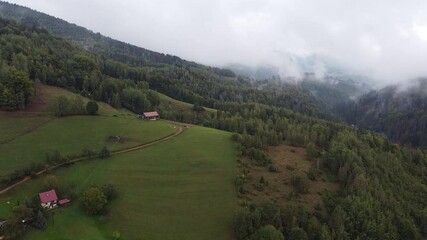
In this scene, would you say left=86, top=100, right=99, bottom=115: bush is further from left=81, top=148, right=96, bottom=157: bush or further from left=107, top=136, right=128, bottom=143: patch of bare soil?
left=81, top=148, right=96, bottom=157: bush

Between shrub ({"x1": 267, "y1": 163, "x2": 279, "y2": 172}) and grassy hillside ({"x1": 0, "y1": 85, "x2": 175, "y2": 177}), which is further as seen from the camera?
shrub ({"x1": 267, "y1": 163, "x2": 279, "y2": 172})

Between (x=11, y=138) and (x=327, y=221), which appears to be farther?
(x=11, y=138)

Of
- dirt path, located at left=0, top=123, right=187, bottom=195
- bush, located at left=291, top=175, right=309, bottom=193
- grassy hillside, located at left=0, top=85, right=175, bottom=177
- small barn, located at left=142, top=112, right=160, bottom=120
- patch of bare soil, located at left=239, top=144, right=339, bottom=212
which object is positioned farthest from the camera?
small barn, located at left=142, top=112, right=160, bottom=120

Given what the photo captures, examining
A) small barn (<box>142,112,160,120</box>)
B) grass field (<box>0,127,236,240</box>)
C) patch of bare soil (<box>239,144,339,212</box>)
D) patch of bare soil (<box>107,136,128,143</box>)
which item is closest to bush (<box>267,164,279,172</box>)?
patch of bare soil (<box>239,144,339,212</box>)

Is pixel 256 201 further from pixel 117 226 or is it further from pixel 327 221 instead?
pixel 117 226

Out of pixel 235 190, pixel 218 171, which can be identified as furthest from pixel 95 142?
pixel 235 190

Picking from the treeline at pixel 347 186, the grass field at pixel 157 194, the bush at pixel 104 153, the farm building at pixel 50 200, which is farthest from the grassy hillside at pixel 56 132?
the treeline at pixel 347 186

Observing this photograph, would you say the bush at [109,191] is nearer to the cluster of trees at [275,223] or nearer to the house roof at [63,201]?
the house roof at [63,201]

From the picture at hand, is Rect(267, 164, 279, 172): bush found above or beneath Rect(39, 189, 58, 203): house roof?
above
